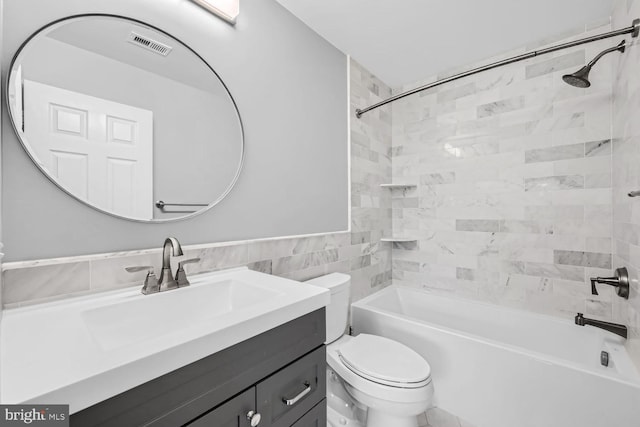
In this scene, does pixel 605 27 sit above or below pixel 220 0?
above

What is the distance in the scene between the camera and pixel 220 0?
1.31 meters

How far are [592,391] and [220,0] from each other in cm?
257

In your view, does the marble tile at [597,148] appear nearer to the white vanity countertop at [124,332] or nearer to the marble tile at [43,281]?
the white vanity countertop at [124,332]

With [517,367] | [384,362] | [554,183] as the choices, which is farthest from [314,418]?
[554,183]

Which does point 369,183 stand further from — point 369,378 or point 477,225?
point 369,378

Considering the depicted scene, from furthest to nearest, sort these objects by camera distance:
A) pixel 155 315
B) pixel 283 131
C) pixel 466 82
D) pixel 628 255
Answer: pixel 466 82, pixel 283 131, pixel 628 255, pixel 155 315

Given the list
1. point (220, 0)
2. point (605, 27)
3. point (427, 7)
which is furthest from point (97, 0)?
point (605, 27)

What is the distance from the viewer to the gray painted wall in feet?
2.85

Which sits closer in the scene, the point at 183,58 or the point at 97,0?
the point at 97,0

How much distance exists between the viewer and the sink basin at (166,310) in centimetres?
85

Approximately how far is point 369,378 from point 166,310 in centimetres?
99

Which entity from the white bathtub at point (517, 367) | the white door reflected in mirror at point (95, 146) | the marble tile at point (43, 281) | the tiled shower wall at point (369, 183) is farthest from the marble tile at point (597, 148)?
the marble tile at point (43, 281)

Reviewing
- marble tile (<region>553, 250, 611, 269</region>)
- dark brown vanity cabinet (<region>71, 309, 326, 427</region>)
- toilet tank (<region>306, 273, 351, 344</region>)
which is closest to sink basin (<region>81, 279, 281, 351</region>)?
dark brown vanity cabinet (<region>71, 309, 326, 427</region>)

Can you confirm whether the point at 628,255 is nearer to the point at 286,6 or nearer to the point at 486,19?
the point at 486,19
